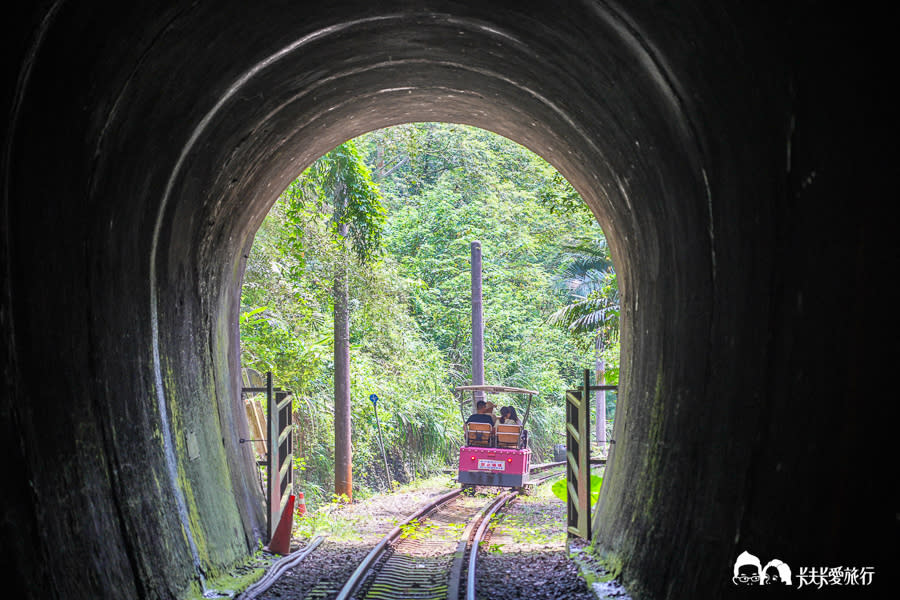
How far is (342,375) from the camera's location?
17016mm

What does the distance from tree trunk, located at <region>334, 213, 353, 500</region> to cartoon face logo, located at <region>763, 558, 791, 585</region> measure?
44.9 ft

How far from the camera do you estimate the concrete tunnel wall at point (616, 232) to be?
3375mm

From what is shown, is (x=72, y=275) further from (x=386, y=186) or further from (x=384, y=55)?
(x=386, y=186)

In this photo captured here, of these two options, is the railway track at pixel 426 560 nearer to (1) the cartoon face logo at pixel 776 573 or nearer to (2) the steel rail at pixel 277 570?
(2) the steel rail at pixel 277 570

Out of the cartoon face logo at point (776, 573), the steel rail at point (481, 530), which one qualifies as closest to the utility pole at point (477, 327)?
the steel rail at point (481, 530)

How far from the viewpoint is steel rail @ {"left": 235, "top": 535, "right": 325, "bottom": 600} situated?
7.21m

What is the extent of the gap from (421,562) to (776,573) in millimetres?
6871

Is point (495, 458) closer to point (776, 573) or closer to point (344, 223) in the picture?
point (344, 223)

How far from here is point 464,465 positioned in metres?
17.5

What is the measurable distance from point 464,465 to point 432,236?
17276 millimetres

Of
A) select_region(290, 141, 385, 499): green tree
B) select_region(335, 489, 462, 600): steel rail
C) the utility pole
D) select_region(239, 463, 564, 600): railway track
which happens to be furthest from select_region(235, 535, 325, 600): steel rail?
the utility pole

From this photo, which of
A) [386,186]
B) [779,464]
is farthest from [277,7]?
[386,186]

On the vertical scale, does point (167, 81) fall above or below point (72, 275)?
above

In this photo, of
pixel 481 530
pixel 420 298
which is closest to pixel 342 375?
pixel 481 530
